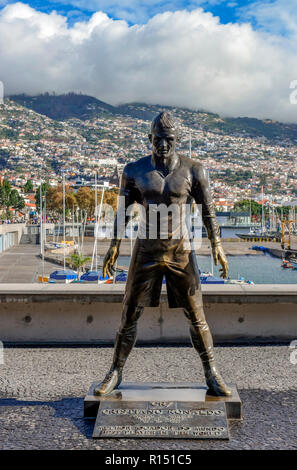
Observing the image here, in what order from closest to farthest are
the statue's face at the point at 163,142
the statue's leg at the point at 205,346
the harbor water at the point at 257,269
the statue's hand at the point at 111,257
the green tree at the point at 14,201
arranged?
the statue's face at the point at 163,142 < the statue's leg at the point at 205,346 < the statue's hand at the point at 111,257 < the harbor water at the point at 257,269 < the green tree at the point at 14,201

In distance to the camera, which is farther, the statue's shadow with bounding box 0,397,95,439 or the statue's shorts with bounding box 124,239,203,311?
the statue's shorts with bounding box 124,239,203,311

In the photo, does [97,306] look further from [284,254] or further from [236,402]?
[284,254]

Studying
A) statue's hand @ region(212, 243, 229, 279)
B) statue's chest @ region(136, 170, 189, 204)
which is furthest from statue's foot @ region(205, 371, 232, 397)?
statue's chest @ region(136, 170, 189, 204)

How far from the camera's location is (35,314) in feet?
23.2

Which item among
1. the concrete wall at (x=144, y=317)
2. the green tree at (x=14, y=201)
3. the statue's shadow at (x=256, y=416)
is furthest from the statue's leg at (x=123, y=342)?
the green tree at (x=14, y=201)

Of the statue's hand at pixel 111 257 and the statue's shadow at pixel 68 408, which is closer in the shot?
the statue's shadow at pixel 68 408

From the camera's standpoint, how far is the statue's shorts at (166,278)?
4.41 meters

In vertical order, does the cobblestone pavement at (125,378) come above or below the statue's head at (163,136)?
below

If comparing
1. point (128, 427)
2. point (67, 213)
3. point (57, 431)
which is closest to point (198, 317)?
point (128, 427)

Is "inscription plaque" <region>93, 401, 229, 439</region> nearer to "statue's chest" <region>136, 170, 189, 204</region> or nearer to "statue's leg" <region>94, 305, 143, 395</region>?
"statue's leg" <region>94, 305, 143, 395</region>

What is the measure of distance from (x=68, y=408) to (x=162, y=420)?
1019mm

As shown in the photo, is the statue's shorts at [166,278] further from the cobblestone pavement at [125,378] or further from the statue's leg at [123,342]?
Result: the cobblestone pavement at [125,378]

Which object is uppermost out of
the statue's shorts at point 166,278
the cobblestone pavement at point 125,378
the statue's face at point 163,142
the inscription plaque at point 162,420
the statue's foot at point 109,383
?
the statue's face at point 163,142

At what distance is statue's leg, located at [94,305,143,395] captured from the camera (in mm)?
4562
